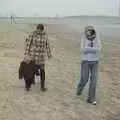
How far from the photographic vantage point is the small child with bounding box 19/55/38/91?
8.74 meters

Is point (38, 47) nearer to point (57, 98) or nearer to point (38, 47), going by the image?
point (38, 47)

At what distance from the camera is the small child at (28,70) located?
28.7ft

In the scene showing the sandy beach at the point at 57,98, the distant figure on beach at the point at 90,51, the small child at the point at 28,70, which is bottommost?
the sandy beach at the point at 57,98

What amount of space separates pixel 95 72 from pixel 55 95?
1.17 metres

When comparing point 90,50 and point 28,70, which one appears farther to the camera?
point 28,70

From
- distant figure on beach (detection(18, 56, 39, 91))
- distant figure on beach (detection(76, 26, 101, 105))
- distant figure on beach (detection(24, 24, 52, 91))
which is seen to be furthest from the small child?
distant figure on beach (detection(76, 26, 101, 105))

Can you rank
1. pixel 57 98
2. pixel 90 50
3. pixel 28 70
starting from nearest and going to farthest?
1. pixel 90 50
2. pixel 57 98
3. pixel 28 70

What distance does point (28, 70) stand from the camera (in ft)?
29.0

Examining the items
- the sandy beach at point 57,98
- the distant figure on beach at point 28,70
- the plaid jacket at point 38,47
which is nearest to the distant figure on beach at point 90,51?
the sandy beach at point 57,98

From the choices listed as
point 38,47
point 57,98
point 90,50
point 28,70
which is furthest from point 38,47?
point 90,50

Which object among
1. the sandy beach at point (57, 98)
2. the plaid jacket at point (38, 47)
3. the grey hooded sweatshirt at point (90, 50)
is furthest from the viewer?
the plaid jacket at point (38, 47)

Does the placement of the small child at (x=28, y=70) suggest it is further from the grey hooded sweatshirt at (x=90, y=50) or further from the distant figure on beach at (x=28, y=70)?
the grey hooded sweatshirt at (x=90, y=50)

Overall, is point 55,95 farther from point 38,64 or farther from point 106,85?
point 106,85

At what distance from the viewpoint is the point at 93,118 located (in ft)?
24.2
